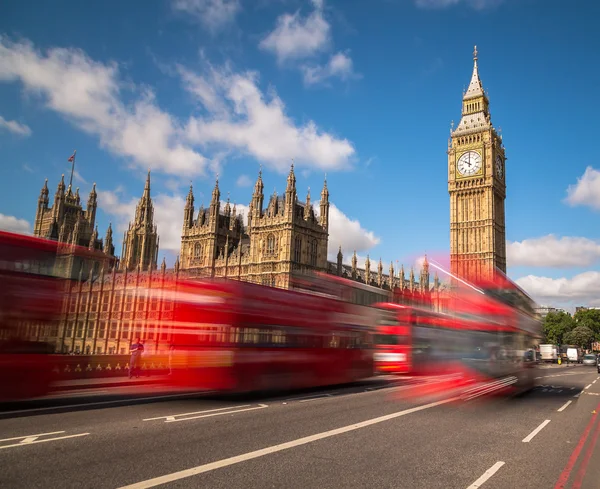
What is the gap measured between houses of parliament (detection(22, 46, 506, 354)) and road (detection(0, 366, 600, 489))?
19403mm

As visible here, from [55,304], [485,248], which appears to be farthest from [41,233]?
[55,304]

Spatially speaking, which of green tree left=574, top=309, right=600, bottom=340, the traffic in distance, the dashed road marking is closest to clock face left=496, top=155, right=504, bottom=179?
green tree left=574, top=309, right=600, bottom=340

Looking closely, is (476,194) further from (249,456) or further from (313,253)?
(249,456)

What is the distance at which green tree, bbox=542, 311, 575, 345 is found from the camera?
11650cm

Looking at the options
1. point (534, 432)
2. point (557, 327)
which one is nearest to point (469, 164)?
point (557, 327)

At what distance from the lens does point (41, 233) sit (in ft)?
323

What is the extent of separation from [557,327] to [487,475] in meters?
127

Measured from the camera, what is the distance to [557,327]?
116625 millimetres

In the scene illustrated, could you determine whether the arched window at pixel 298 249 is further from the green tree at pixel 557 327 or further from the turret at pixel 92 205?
the green tree at pixel 557 327

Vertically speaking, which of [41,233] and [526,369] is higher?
[41,233]

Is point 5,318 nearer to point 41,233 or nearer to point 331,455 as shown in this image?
point 331,455

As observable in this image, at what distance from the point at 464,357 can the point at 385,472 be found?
13.0 meters

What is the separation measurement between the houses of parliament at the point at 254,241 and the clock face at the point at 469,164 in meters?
0.19

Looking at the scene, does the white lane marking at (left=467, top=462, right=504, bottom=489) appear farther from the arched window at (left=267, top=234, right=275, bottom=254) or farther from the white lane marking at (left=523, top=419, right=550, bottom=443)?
the arched window at (left=267, top=234, right=275, bottom=254)
